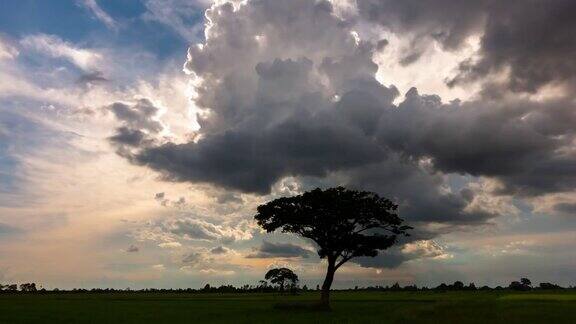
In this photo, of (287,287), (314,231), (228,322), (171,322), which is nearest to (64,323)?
(171,322)

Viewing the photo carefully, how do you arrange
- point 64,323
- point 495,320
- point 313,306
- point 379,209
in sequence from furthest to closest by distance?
point 379,209 < point 313,306 < point 64,323 < point 495,320

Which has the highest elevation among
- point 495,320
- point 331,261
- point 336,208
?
point 336,208

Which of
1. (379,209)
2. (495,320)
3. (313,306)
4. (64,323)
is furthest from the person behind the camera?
(379,209)

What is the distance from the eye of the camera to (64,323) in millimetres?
43531

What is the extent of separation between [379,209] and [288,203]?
11204mm

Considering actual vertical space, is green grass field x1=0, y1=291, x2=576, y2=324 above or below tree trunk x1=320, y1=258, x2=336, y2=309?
below

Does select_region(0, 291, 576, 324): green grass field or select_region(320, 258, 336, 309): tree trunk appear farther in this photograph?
select_region(320, 258, 336, 309): tree trunk

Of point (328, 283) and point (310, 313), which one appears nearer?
point (310, 313)

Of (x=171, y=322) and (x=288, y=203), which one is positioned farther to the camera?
(x=288, y=203)

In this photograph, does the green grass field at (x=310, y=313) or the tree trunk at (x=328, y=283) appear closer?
the green grass field at (x=310, y=313)

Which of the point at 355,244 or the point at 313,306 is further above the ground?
the point at 355,244

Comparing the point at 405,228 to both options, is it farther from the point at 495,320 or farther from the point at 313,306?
the point at 495,320

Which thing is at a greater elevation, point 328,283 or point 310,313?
point 328,283

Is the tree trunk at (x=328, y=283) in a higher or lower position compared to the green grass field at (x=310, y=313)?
higher
